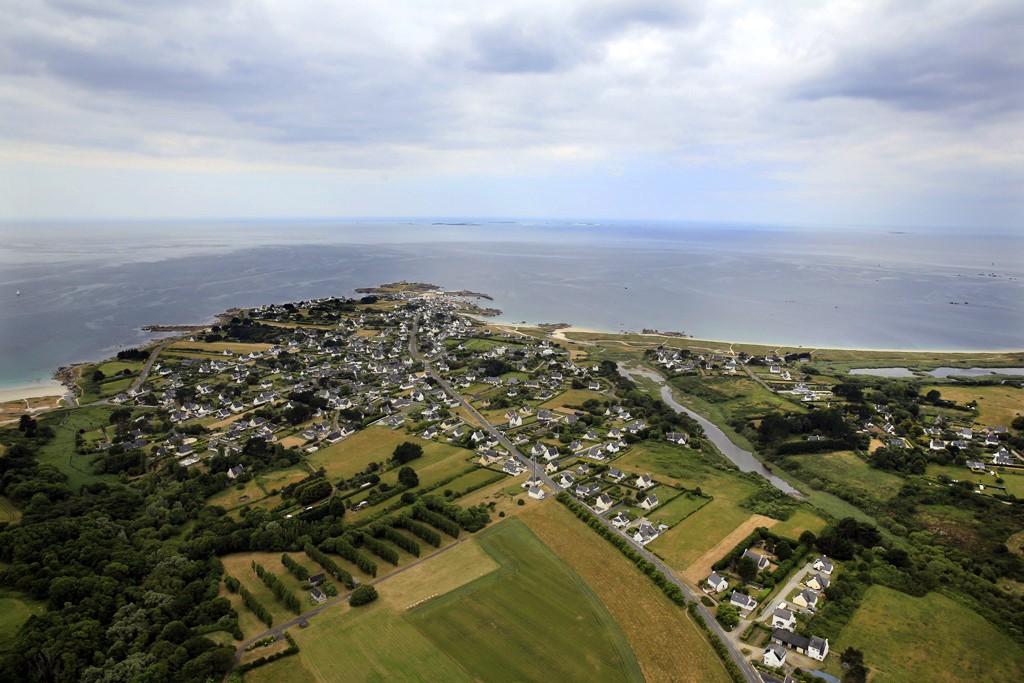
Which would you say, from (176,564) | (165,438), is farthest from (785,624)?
(165,438)

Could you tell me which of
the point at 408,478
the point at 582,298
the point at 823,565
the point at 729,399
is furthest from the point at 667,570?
the point at 582,298

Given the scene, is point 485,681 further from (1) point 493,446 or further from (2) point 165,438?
(2) point 165,438

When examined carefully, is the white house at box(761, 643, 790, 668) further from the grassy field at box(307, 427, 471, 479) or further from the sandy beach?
the sandy beach

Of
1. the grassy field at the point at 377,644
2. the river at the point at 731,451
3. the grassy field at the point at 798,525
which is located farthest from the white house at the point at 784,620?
the river at the point at 731,451

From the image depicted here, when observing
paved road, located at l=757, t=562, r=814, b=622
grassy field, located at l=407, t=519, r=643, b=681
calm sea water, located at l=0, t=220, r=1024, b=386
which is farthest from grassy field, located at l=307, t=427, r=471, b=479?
calm sea water, located at l=0, t=220, r=1024, b=386

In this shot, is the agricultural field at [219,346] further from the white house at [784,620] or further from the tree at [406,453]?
the white house at [784,620]

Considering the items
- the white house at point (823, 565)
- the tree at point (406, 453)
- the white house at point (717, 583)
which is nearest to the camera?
the white house at point (717, 583)

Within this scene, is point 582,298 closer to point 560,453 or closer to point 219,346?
point 219,346
